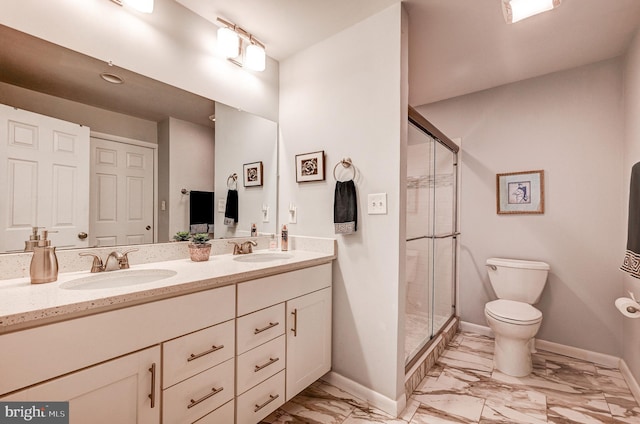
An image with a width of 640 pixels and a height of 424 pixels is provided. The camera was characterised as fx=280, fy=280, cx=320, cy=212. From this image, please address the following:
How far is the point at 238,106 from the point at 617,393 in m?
3.22

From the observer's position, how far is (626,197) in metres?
2.02

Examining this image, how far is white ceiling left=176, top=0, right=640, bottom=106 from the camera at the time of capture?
1.66 m

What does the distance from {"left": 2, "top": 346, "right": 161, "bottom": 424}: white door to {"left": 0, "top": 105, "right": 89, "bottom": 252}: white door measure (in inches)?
28.6

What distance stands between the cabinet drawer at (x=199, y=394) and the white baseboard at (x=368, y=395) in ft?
2.79

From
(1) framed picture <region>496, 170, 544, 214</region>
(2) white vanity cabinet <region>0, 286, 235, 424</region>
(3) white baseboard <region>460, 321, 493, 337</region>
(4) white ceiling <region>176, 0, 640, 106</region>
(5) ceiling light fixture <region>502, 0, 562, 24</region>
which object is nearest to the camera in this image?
(2) white vanity cabinet <region>0, 286, 235, 424</region>

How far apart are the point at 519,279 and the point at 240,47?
2.85m

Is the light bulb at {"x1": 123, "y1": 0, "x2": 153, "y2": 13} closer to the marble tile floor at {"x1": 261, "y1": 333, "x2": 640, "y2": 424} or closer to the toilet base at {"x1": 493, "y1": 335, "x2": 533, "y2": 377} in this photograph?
the marble tile floor at {"x1": 261, "y1": 333, "x2": 640, "y2": 424}

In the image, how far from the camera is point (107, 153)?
4.79ft

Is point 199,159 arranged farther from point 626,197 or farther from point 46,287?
point 626,197

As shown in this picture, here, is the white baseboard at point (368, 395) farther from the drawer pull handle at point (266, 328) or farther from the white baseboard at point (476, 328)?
the white baseboard at point (476, 328)

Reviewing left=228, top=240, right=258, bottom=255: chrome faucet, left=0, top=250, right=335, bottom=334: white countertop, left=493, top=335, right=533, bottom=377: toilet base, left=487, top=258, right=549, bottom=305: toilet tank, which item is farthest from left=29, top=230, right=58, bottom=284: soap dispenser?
left=487, top=258, right=549, bottom=305: toilet tank

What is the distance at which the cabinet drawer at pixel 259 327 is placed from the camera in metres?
1.34

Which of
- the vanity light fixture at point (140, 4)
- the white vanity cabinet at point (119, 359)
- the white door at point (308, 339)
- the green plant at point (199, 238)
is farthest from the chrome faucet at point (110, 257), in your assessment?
the vanity light fixture at point (140, 4)

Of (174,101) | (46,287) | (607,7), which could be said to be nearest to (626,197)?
(607,7)
